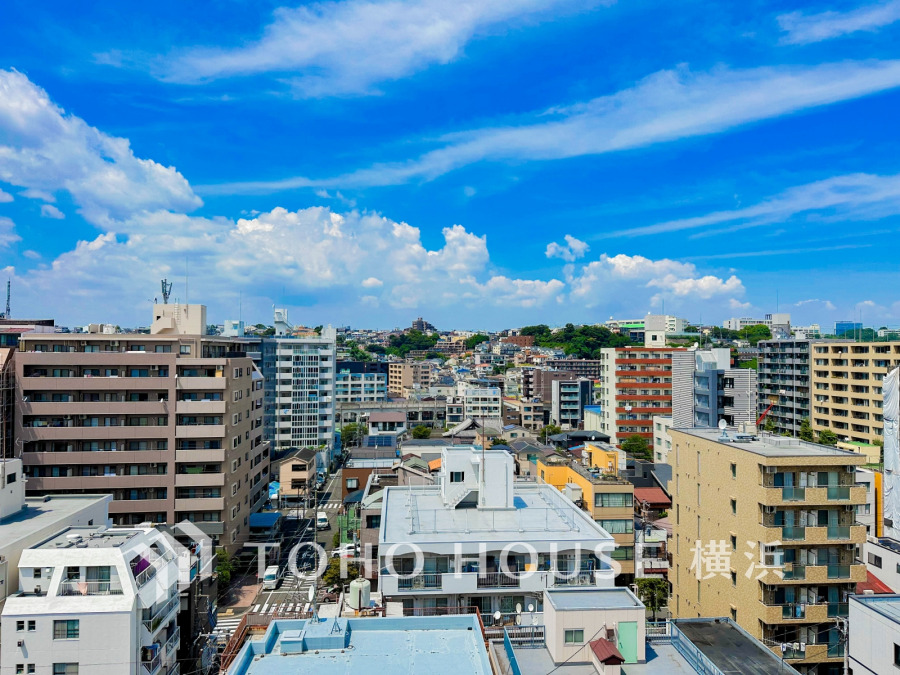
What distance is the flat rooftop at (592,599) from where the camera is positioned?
1187 centimetres

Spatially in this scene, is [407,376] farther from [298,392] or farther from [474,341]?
[474,341]

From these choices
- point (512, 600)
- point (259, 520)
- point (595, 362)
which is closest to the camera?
point (512, 600)

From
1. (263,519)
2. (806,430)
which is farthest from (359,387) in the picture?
(806,430)

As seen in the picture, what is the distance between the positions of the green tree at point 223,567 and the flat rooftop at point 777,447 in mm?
22494

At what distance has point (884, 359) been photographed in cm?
4566

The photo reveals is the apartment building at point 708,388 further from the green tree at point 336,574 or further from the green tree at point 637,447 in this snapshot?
the green tree at point 336,574

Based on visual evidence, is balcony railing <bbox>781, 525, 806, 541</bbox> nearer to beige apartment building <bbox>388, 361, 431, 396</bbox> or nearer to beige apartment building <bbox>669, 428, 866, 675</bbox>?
beige apartment building <bbox>669, 428, 866, 675</bbox>

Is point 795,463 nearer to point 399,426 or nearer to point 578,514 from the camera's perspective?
point 578,514

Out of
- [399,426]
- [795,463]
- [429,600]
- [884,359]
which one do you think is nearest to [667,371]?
[884,359]

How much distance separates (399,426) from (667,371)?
2824cm

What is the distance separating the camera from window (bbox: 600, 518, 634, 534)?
24875mm

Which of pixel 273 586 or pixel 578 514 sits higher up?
pixel 578 514

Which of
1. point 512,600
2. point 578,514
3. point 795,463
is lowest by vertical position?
point 512,600

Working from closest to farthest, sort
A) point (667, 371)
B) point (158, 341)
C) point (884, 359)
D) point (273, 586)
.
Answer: point (273, 586) < point (158, 341) < point (884, 359) < point (667, 371)
